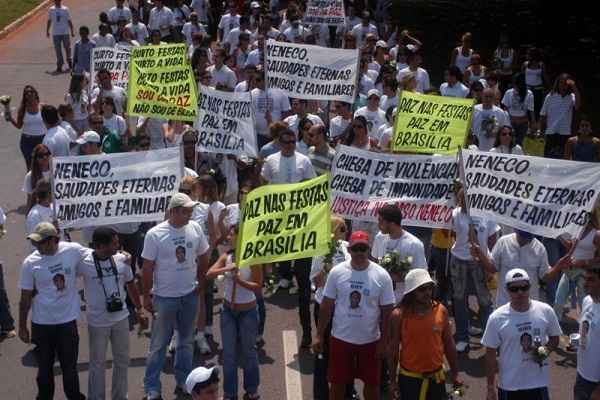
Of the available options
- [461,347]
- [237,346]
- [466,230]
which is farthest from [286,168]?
[237,346]

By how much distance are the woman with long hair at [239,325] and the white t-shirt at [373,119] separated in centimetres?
577

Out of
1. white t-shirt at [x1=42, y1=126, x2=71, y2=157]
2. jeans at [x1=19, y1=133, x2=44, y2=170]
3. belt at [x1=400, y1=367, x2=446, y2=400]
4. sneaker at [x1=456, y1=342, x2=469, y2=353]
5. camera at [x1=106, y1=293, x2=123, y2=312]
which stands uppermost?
white t-shirt at [x1=42, y1=126, x2=71, y2=157]

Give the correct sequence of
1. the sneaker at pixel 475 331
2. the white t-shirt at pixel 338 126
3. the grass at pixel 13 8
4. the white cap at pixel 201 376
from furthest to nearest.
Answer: the grass at pixel 13 8
the white t-shirt at pixel 338 126
the sneaker at pixel 475 331
the white cap at pixel 201 376

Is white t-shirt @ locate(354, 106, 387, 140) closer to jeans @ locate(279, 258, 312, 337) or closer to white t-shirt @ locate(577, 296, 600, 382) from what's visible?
jeans @ locate(279, 258, 312, 337)

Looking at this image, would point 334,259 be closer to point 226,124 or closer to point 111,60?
point 226,124

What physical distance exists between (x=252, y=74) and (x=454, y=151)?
4.75 metres

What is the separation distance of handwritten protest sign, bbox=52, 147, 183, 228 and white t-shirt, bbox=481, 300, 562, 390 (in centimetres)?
401

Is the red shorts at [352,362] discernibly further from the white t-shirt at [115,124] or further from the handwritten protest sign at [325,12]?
the handwritten protest sign at [325,12]

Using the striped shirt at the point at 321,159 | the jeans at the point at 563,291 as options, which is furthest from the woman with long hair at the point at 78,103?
the jeans at the point at 563,291

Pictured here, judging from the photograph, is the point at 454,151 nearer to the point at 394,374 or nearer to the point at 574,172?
the point at 574,172

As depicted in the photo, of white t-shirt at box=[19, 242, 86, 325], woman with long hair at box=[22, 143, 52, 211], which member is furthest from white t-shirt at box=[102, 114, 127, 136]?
white t-shirt at box=[19, 242, 86, 325]

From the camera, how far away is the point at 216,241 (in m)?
11.3

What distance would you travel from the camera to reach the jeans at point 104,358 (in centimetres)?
983

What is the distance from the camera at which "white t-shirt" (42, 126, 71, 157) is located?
47.8 ft
